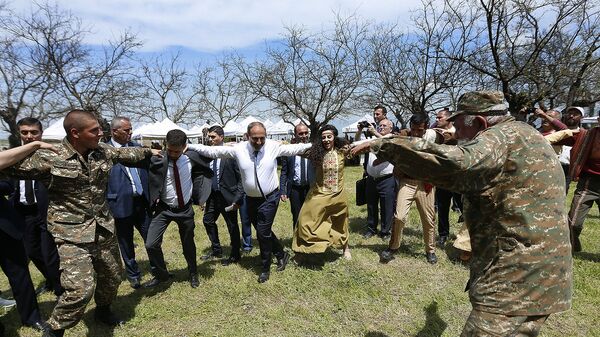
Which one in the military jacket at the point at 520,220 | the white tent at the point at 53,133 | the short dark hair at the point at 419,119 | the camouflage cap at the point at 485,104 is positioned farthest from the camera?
the white tent at the point at 53,133

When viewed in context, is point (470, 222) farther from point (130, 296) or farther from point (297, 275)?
point (130, 296)

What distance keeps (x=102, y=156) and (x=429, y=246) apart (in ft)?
13.5

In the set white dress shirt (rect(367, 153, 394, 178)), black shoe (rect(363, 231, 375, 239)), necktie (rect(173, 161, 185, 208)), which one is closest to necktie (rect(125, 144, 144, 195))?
necktie (rect(173, 161, 185, 208))

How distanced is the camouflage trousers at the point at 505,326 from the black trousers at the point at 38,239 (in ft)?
13.4

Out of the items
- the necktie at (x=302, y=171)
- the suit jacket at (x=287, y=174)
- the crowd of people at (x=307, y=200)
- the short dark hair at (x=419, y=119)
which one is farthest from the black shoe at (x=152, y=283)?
the short dark hair at (x=419, y=119)

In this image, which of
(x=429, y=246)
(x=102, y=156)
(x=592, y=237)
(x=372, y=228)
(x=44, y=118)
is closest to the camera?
(x=102, y=156)

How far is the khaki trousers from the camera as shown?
483cm

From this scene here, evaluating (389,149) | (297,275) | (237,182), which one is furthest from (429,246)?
(389,149)

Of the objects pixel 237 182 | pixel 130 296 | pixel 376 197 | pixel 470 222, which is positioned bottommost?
pixel 130 296

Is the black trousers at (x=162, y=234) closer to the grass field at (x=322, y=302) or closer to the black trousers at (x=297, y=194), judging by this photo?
the grass field at (x=322, y=302)

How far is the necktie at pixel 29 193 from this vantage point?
376cm

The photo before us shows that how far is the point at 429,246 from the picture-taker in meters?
4.95

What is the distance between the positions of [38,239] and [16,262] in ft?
1.80

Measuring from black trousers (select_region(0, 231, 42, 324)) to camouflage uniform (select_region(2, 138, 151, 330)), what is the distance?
2.40ft
